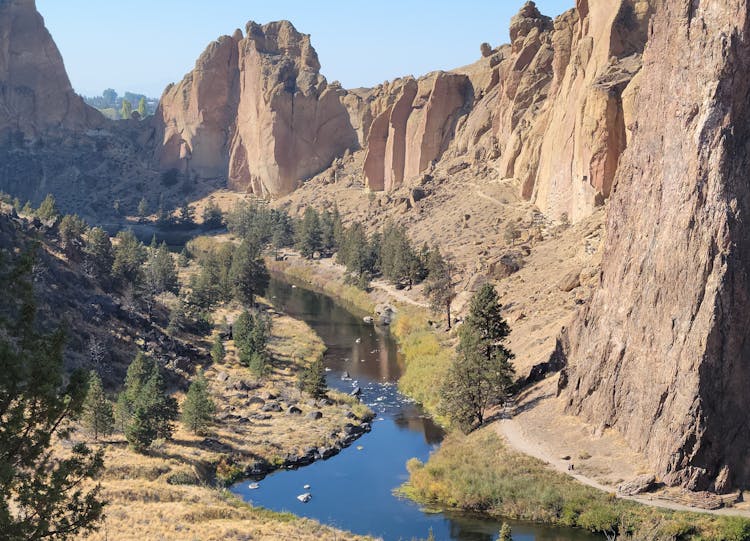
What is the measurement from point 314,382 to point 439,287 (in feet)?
83.1

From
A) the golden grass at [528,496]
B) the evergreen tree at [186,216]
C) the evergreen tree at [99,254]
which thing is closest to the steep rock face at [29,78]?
the evergreen tree at [186,216]

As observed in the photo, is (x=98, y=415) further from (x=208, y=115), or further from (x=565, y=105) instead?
(x=208, y=115)

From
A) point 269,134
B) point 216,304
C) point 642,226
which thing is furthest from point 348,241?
point 642,226

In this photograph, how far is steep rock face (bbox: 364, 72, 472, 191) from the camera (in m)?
136

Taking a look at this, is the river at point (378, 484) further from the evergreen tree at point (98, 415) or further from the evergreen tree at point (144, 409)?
the evergreen tree at point (98, 415)

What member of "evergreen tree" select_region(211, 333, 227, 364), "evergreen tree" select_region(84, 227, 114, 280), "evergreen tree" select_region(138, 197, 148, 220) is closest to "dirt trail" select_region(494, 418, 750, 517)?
"evergreen tree" select_region(211, 333, 227, 364)

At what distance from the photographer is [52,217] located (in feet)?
285

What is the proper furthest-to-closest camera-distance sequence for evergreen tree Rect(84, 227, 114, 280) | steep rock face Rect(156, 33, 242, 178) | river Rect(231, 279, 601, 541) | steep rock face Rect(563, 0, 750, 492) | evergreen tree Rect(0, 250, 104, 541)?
steep rock face Rect(156, 33, 242, 178) < evergreen tree Rect(84, 227, 114, 280) < river Rect(231, 279, 601, 541) < steep rock face Rect(563, 0, 750, 492) < evergreen tree Rect(0, 250, 104, 541)

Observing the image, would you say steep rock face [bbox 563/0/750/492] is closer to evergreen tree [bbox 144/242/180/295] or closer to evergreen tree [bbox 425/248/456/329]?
evergreen tree [bbox 425/248/456/329]

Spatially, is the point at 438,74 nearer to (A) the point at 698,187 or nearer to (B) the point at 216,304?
(B) the point at 216,304

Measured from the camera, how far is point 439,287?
86.9 metres

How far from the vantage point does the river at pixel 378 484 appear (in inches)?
1726

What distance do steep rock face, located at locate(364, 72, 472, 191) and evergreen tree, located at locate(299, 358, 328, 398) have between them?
74.2m

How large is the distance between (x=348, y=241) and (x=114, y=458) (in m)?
71.7
